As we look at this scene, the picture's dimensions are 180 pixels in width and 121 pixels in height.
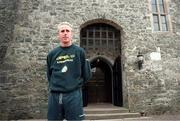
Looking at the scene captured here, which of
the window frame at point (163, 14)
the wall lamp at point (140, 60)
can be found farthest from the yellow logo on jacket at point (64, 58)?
the window frame at point (163, 14)

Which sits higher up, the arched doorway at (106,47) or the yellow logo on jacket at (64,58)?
the arched doorway at (106,47)

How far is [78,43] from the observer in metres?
8.12

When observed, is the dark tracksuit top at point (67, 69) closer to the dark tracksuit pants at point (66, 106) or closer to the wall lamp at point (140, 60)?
the dark tracksuit pants at point (66, 106)

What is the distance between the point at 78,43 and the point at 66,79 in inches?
222

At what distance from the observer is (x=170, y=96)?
822 centimetres

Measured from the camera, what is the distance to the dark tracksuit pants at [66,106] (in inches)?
97.0

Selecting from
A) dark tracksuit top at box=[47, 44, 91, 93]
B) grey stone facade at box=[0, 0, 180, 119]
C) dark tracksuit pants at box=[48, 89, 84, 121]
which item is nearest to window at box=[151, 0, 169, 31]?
grey stone facade at box=[0, 0, 180, 119]

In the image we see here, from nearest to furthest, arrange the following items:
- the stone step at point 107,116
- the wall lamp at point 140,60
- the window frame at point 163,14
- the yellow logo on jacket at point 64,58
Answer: the yellow logo on jacket at point 64,58, the stone step at point 107,116, the wall lamp at point 140,60, the window frame at point 163,14

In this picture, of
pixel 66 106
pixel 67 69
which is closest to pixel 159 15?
pixel 67 69

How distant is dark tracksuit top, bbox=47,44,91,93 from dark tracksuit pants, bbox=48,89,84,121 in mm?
64

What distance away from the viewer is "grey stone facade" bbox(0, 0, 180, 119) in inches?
297

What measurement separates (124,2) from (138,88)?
3.22 meters

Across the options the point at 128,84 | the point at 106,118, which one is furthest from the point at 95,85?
the point at 106,118

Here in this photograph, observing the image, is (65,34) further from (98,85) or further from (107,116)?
(98,85)
